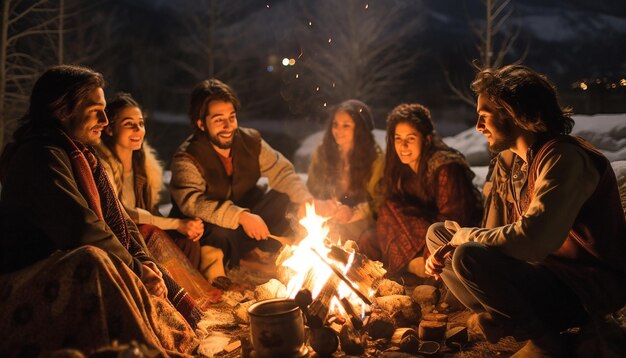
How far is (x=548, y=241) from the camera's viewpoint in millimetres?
2740

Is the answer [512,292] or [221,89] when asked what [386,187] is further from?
[512,292]

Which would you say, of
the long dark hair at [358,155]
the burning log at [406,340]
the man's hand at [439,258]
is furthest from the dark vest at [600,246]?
the long dark hair at [358,155]

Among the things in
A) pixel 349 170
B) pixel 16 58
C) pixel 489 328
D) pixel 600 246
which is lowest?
pixel 489 328

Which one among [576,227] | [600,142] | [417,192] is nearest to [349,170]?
[417,192]

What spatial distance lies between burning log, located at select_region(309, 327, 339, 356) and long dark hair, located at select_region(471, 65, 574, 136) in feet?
5.85

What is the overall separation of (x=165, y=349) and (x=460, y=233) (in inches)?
76.1

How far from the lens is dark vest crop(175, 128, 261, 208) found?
205 inches

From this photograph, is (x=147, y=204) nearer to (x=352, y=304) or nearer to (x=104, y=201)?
(x=104, y=201)

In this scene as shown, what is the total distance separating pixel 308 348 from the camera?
3.35m

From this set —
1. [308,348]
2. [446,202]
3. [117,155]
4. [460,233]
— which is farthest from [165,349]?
[446,202]

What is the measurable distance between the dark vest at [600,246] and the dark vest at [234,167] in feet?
10.8

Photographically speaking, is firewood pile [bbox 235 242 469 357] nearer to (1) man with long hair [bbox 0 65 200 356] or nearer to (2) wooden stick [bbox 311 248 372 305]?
(2) wooden stick [bbox 311 248 372 305]

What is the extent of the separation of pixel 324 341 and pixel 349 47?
→ 13.3 metres

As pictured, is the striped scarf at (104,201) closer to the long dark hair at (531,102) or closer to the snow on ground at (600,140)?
the long dark hair at (531,102)
